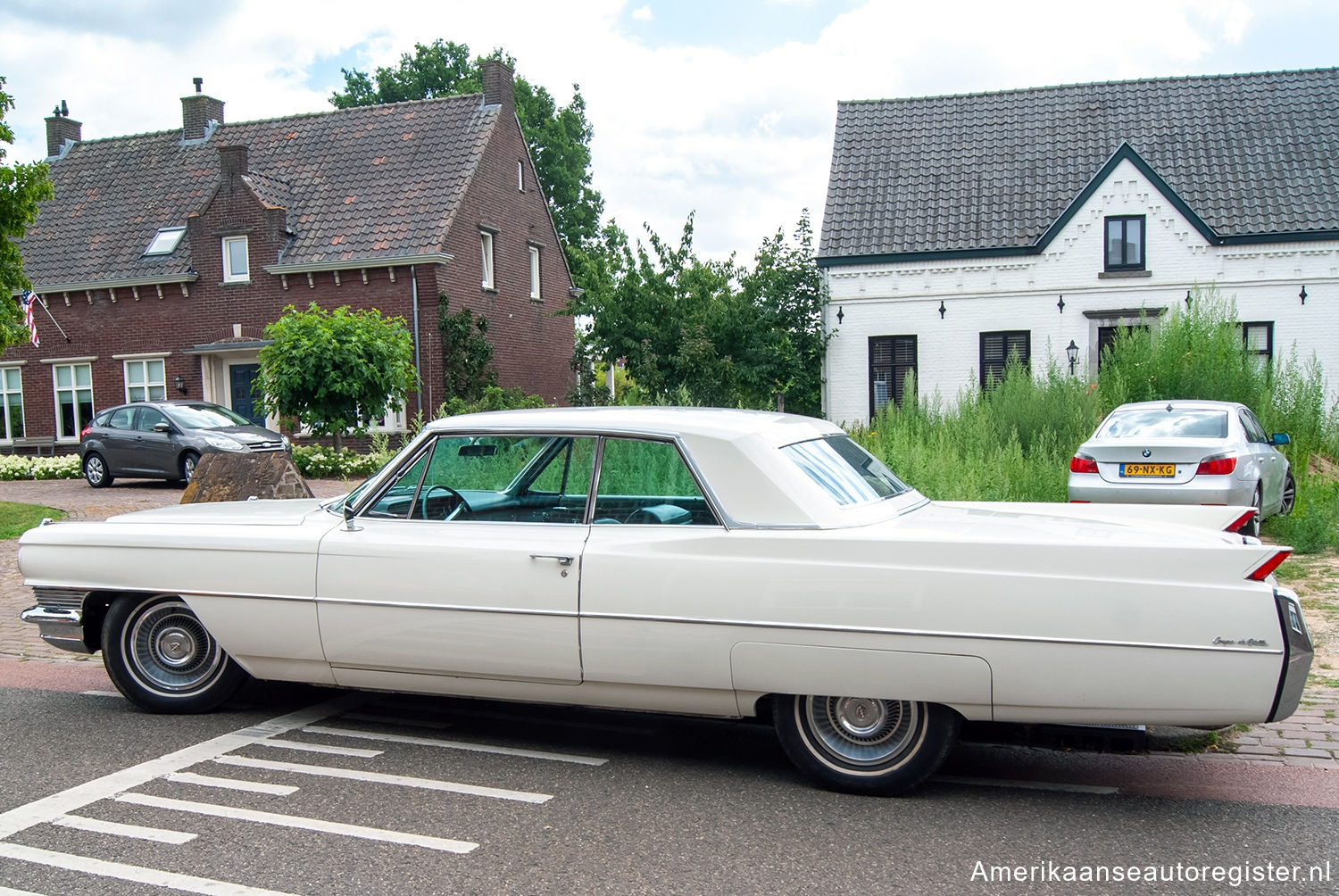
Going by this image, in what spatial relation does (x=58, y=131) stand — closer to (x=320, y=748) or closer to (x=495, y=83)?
(x=495, y=83)

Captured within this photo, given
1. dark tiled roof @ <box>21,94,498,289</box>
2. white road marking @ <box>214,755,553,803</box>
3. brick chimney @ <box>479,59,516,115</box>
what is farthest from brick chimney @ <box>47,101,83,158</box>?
white road marking @ <box>214,755,553,803</box>

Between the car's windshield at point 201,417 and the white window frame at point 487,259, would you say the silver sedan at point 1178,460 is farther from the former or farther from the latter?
the white window frame at point 487,259

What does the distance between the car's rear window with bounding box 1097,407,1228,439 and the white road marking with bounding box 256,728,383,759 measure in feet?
28.3

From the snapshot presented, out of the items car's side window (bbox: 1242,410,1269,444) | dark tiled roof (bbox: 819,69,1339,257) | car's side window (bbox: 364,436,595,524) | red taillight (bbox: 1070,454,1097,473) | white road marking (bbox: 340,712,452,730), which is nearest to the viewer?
car's side window (bbox: 364,436,595,524)

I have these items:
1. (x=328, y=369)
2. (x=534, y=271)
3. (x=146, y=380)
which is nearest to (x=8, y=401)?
(x=146, y=380)

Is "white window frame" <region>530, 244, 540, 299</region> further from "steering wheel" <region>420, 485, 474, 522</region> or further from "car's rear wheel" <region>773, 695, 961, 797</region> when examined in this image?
"car's rear wheel" <region>773, 695, 961, 797</region>

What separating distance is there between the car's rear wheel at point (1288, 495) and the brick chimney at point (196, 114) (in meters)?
26.7

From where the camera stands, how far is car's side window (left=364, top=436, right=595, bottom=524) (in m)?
4.90

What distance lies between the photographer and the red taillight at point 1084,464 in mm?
10828

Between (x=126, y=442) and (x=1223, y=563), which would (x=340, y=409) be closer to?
(x=126, y=442)

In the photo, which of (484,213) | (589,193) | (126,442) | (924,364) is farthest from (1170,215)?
(589,193)

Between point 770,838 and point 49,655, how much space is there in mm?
5407

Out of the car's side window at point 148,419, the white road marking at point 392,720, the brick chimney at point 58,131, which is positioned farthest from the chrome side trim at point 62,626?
the brick chimney at point 58,131

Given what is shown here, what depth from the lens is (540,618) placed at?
4496 mm
